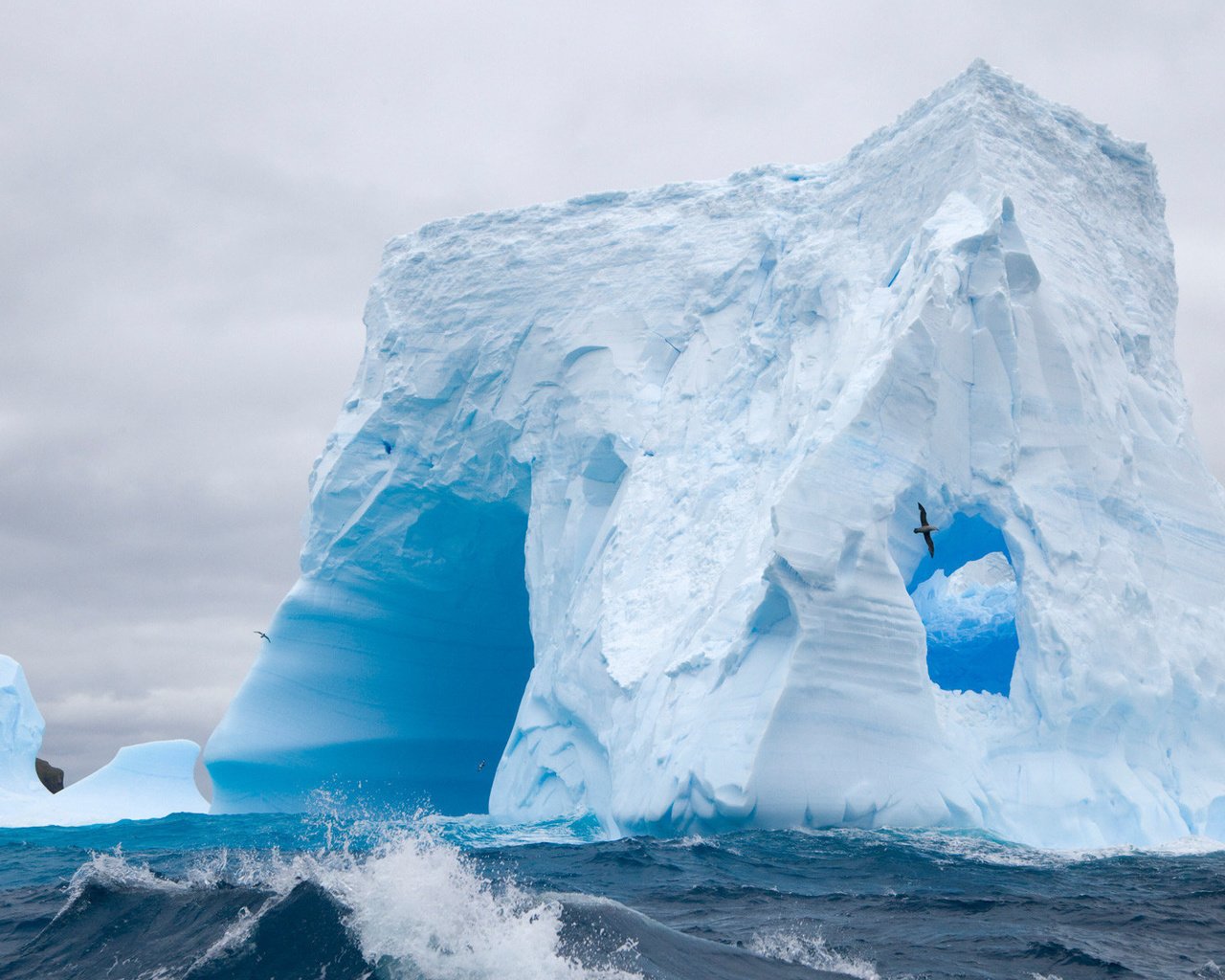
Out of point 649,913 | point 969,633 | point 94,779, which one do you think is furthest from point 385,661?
point 649,913

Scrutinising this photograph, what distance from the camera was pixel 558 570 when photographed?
14562mm

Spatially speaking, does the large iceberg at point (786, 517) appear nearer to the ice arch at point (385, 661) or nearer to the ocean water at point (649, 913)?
the ice arch at point (385, 661)

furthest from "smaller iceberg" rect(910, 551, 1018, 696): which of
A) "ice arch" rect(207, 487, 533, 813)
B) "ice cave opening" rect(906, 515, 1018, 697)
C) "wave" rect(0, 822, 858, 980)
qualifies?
"wave" rect(0, 822, 858, 980)

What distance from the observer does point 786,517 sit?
1009 centimetres

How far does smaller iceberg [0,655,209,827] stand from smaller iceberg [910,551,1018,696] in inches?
503

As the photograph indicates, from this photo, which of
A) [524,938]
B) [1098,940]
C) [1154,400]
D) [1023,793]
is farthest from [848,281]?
[524,938]

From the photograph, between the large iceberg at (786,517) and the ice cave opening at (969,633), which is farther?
the ice cave opening at (969,633)

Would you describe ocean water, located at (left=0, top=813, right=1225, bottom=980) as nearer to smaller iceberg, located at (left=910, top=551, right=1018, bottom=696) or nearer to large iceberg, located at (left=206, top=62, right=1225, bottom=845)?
large iceberg, located at (left=206, top=62, right=1225, bottom=845)

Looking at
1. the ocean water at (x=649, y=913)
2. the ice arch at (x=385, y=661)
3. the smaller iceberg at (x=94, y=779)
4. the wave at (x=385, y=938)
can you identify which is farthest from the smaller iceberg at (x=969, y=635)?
the smaller iceberg at (x=94, y=779)

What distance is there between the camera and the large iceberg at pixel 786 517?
33.2 feet

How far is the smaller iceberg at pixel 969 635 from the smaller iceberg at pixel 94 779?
503 inches

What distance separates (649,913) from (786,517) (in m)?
4.47

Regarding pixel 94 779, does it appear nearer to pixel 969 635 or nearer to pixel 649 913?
pixel 969 635

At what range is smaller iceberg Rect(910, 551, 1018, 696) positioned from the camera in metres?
13.5
